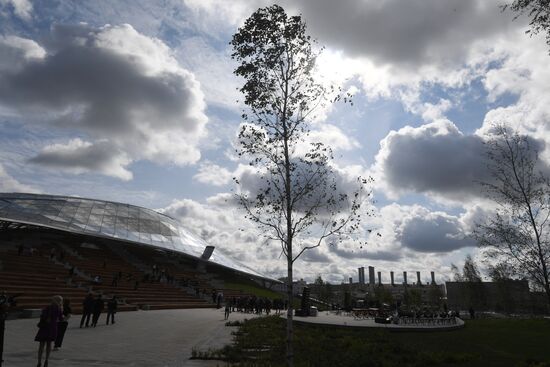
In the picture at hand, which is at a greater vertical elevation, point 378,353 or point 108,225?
point 108,225

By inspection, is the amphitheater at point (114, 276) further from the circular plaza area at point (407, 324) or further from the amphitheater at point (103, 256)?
the circular plaza area at point (407, 324)

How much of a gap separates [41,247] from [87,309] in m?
34.0

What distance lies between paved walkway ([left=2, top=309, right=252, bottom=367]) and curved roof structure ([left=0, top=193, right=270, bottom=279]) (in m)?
38.1

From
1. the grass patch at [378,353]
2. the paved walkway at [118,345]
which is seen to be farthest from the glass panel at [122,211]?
the grass patch at [378,353]

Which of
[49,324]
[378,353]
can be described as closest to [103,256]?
[49,324]

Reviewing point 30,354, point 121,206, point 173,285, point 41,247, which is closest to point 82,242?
point 41,247

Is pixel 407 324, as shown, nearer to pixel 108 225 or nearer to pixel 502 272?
pixel 502 272

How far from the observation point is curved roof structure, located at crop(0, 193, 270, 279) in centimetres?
5481

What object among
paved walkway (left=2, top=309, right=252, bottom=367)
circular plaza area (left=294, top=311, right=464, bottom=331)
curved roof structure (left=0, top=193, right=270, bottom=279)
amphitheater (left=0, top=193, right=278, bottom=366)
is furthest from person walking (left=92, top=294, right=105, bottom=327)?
curved roof structure (left=0, top=193, right=270, bottom=279)

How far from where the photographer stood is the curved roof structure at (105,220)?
54812 mm

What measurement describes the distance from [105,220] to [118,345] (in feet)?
174

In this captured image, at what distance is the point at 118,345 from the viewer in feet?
45.6

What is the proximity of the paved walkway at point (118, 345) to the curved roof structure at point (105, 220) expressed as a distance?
3813cm

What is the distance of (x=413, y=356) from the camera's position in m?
12.1
